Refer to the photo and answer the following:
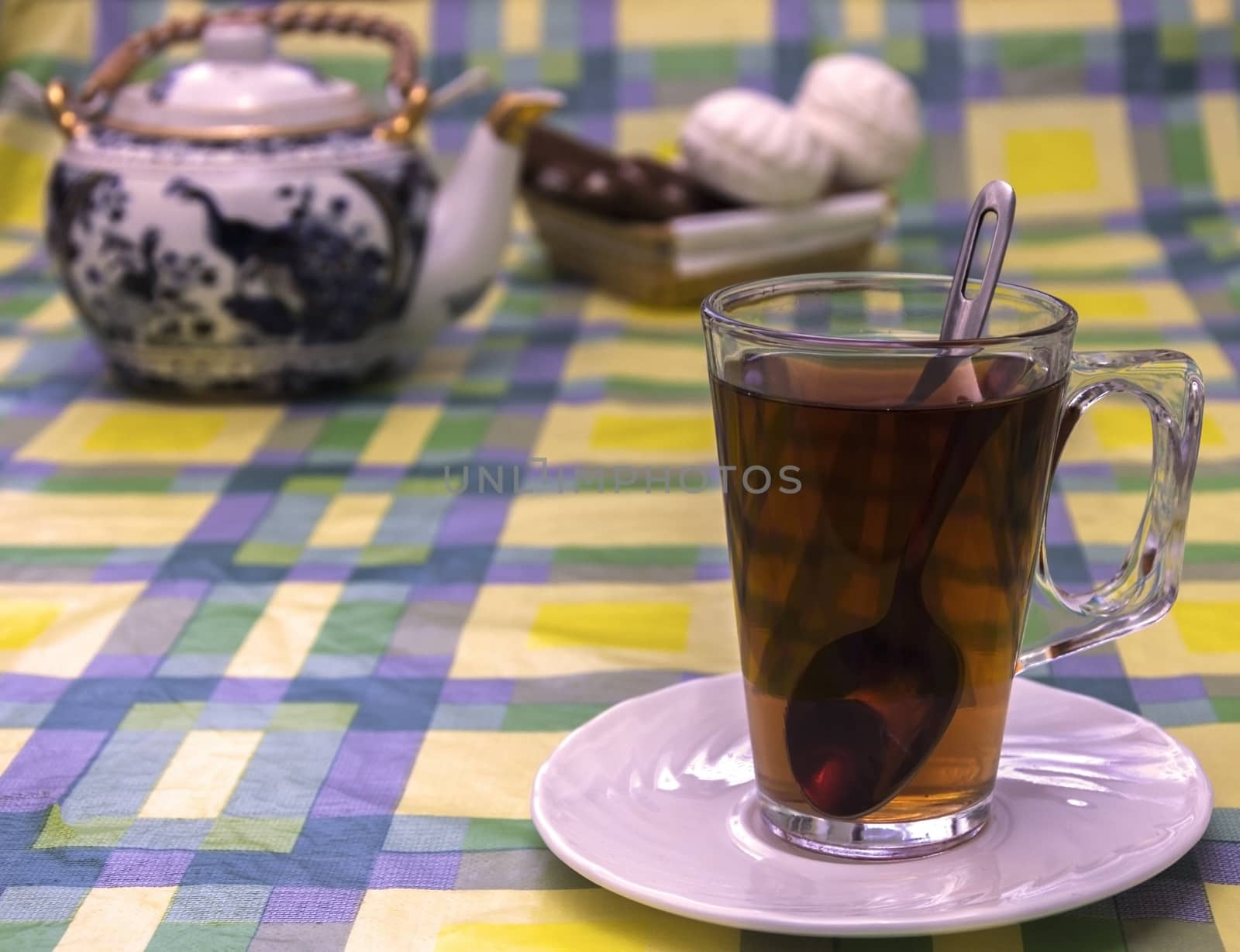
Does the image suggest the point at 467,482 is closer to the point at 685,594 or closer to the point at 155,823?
the point at 685,594

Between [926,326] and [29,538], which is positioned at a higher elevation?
[926,326]

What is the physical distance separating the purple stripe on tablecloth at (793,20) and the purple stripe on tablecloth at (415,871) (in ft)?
4.26

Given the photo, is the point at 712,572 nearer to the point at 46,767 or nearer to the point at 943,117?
the point at 46,767

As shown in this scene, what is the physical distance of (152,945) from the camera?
45cm

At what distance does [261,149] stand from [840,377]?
0.73m

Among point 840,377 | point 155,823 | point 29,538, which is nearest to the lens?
point 840,377

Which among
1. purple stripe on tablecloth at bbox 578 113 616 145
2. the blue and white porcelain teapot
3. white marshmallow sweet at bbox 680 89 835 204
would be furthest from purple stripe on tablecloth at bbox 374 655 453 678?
purple stripe on tablecloth at bbox 578 113 616 145

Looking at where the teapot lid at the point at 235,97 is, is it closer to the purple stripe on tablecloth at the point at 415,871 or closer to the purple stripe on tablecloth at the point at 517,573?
the purple stripe on tablecloth at the point at 517,573

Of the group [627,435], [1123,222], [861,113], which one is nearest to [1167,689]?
[627,435]

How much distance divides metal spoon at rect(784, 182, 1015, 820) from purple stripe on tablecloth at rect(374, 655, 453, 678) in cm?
24

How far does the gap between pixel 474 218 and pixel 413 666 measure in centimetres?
58

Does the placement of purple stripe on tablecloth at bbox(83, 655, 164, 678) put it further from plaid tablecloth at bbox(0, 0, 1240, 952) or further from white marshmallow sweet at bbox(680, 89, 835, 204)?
white marshmallow sweet at bbox(680, 89, 835, 204)

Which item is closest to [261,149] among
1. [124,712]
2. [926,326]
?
[124,712]

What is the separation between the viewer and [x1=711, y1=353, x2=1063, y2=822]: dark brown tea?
0.41 m
